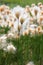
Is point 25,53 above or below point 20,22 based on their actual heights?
below

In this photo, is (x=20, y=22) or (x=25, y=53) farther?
(x=20, y=22)

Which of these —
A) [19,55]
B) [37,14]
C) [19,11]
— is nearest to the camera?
[19,55]

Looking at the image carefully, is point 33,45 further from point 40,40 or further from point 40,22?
point 40,22

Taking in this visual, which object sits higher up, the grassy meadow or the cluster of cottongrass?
the cluster of cottongrass

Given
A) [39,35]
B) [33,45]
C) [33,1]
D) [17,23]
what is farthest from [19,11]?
[33,1]

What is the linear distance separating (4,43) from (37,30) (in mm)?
494

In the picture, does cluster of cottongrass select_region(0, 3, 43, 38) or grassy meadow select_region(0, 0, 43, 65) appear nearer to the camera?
grassy meadow select_region(0, 0, 43, 65)

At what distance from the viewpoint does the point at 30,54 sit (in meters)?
2.73

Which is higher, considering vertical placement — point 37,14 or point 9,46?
point 37,14

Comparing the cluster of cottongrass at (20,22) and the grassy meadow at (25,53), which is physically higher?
the cluster of cottongrass at (20,22)

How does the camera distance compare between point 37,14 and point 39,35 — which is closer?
point 39,35

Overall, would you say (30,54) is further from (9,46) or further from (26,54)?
(9,46)

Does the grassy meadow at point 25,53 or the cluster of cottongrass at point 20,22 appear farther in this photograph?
the cluster of cottongrass at point 20,22

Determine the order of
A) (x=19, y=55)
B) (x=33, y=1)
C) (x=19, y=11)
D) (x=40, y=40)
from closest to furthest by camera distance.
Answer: (x=19, y=55), (x=40, y=40), (x=19, y=11), (x=33, y=1)
